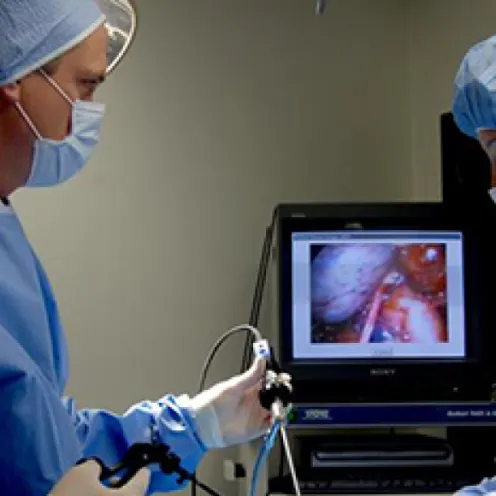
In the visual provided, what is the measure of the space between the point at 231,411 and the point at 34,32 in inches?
28.6

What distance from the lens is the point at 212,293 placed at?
258cm

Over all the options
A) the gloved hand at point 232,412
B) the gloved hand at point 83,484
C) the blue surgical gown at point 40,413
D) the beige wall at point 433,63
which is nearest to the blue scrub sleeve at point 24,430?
the blue surgical gown at point 40,413

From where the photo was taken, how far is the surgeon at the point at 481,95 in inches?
54.5

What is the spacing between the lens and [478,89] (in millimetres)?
1390

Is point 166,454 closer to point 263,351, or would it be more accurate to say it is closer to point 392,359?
point 263,351

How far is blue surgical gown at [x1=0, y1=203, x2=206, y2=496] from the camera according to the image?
1.13m

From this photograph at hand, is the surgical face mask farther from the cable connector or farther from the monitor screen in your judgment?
the monitor screen

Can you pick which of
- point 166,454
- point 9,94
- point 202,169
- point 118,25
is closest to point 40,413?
point 166,454

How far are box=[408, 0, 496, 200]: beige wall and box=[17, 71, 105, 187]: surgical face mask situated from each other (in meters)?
1.45

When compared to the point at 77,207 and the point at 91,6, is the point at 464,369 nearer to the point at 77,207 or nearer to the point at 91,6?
the point at 77,207

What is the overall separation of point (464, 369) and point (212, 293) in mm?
753

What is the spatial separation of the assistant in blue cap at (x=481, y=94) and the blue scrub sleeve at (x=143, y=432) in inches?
25.5

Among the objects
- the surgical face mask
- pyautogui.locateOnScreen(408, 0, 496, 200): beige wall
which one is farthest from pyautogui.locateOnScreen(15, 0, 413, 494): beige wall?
the surgical face mask

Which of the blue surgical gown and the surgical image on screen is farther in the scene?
the surgical image on screen
